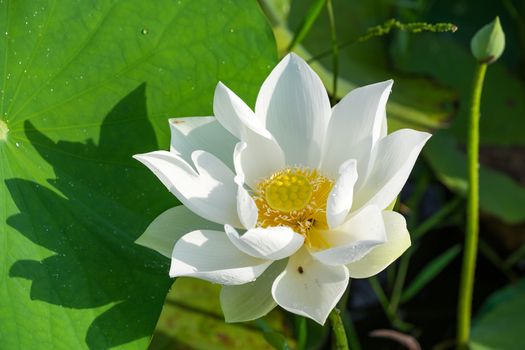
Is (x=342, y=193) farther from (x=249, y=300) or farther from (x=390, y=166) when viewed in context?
(x=249, y=300)

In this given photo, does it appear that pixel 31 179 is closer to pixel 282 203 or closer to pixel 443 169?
pixel 282 203

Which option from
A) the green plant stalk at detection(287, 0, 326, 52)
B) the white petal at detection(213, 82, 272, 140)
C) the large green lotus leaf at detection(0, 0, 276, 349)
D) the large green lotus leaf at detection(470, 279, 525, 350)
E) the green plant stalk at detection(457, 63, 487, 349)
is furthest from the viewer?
the large green lotus leaf at detection(470, 279, 525, 350)

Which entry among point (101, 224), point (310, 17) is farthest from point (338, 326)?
point (310, 17)

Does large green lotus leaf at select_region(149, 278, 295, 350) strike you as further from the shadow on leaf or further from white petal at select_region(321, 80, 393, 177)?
white petal at select_region(321, 80, 393, 177)

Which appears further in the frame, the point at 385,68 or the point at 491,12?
the point at 491,12

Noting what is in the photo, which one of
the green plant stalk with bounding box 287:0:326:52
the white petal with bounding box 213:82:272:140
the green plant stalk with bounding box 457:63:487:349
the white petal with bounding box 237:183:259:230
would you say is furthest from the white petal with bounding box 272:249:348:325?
the green plant stalk with bounding box 287:0:326:52

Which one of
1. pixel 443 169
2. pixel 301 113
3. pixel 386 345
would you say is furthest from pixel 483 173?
pixel 301 113
